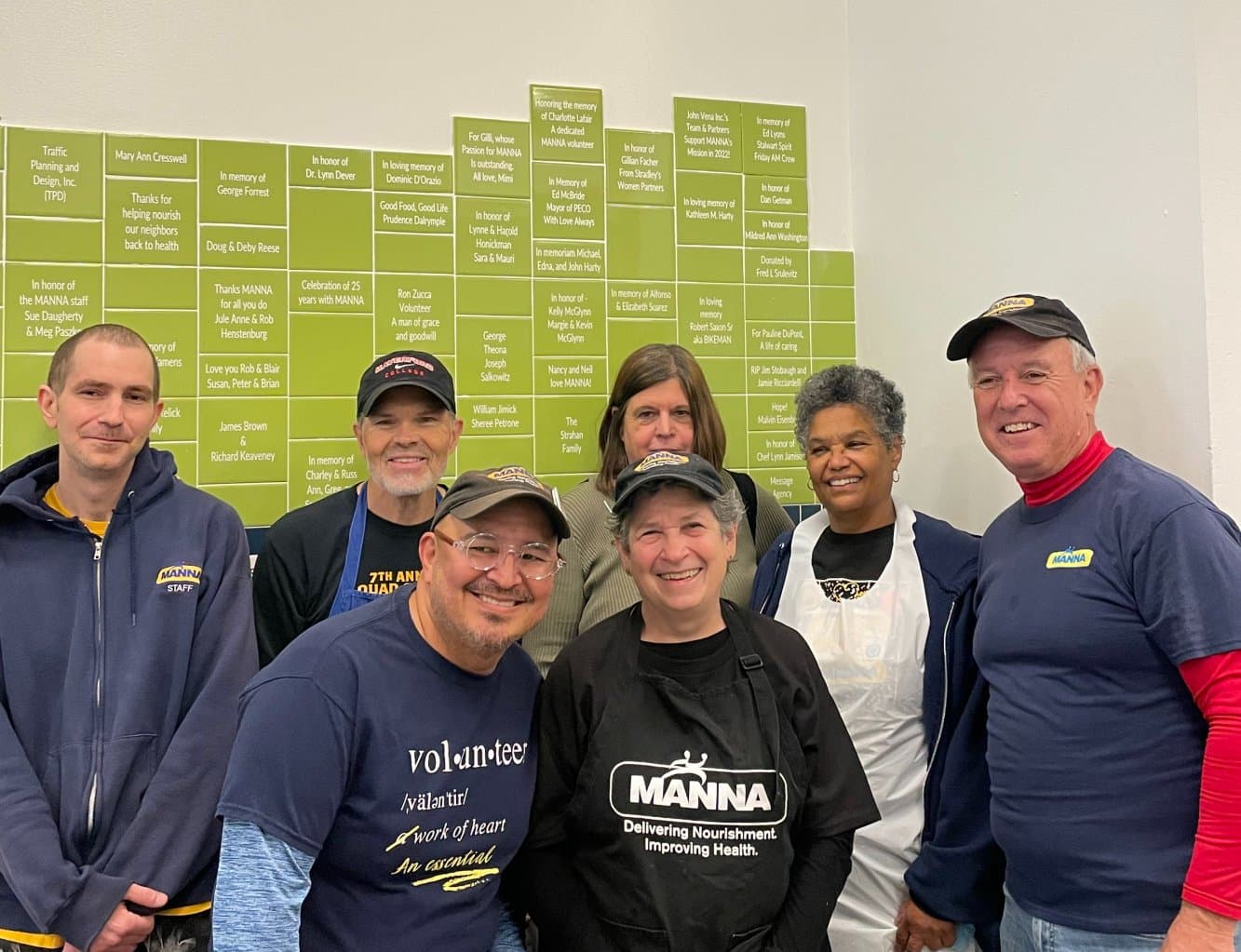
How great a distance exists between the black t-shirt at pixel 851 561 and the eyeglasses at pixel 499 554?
820 millimetres

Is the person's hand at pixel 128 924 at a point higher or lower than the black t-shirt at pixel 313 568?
lower

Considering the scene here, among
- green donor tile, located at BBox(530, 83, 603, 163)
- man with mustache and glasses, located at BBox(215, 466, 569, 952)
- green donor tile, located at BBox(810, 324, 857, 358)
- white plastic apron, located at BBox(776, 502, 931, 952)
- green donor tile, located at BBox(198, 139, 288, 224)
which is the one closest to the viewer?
man with mustache and glasses, located at BBox(215, 466, 569, 952)

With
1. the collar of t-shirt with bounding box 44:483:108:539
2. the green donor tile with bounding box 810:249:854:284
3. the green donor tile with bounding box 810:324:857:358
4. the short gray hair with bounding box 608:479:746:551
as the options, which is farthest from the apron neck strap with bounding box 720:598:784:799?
the green donor tile with bounding box 810:249:854:284

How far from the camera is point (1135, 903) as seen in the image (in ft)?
5.18

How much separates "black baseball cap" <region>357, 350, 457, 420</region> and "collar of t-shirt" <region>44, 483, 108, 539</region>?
58 centimetres

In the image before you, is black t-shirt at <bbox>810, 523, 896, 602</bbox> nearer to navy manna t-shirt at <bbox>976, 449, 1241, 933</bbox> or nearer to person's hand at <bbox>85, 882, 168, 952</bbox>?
navy manna t-shirt at <bbox>976, 449, 1241, 933</bbox>

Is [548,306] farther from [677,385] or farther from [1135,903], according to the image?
[1135,903]

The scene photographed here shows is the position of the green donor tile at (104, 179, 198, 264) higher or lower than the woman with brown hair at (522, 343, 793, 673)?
higher

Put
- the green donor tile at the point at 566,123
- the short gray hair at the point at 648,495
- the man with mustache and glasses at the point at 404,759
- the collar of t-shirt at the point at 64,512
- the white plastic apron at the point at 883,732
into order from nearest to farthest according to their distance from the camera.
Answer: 1. the man with mustache and glasses at the point at 404,759
2. the short gray hair at the point at 648,495
3. the collar of t-shirt at the point at 64,512
4. the white plastic apron at the point at 883,732
5. the green donor tile at the point at 566,123

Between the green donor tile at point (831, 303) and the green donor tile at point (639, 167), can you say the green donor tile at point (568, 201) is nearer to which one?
the green donor tile at point (639, 167)

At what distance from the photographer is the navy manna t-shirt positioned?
1.53m

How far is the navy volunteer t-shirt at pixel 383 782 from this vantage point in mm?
1411

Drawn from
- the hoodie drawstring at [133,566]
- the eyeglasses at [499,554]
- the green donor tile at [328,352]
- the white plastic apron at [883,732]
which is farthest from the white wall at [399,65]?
the eyeglasses at [499,554]

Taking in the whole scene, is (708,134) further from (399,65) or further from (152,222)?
(152,222)
